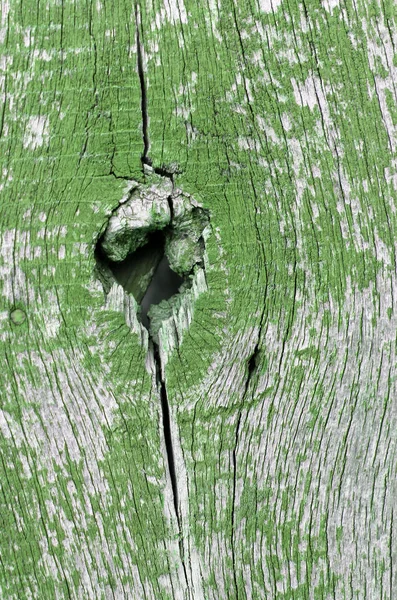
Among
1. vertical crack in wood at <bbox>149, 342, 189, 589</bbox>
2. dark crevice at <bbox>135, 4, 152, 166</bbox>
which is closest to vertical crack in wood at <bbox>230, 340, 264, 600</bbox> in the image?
vertical crack in wood at <bbox>149, 342, 189, 589</bbox>

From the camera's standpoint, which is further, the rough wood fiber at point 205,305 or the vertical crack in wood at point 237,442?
the vertical crack in wood at point 237,442

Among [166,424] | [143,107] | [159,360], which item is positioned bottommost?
[166,424]

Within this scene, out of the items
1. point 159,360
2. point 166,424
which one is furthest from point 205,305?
point 166,424

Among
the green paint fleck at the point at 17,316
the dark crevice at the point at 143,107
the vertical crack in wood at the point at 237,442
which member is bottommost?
the vertical crack in wood at the point at 237,442

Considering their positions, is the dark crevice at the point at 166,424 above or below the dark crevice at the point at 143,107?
below

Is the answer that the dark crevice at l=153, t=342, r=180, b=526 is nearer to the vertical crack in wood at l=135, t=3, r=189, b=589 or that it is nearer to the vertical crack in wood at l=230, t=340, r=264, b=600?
the vertical crack in wood at l=135, t=3, r=189, b=589

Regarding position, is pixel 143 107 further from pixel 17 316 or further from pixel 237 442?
pixel 237 442

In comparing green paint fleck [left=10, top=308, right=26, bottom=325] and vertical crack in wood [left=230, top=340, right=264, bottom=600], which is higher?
green paint fleck [left=10, top=308, right=26, bottom=325]

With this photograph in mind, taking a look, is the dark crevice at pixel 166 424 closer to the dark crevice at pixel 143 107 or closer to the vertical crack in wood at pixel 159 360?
A: the vertical crack in wood at pixel 159 360

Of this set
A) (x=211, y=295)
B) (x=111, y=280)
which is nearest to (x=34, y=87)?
(x=111, y=280)

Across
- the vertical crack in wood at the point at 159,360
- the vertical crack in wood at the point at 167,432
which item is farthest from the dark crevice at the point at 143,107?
the vertical crack in wood at the point at 167,432
